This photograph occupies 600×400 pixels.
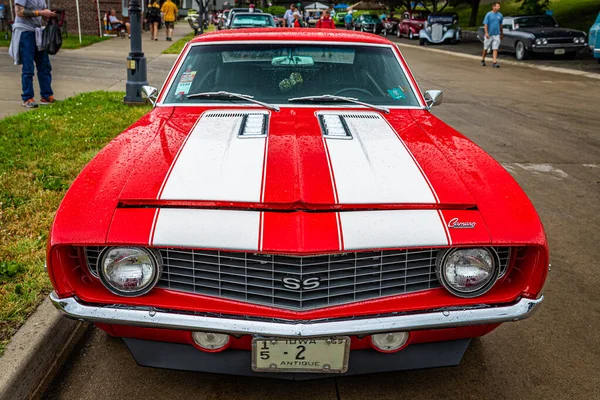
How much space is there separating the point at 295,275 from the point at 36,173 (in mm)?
3718

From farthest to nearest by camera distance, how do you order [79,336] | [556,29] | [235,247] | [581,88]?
1. [556,29]
2. [581,88]
3. [79,336]
4. [235,247]

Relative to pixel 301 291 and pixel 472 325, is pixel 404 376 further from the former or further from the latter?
pixel 301 291

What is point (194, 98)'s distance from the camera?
3.60 meters

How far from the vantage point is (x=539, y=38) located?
18406 mm

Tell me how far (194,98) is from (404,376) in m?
2.03

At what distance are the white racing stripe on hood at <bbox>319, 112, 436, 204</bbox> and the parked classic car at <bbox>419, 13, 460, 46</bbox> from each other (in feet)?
90.7

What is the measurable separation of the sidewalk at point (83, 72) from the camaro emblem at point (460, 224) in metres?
6.95

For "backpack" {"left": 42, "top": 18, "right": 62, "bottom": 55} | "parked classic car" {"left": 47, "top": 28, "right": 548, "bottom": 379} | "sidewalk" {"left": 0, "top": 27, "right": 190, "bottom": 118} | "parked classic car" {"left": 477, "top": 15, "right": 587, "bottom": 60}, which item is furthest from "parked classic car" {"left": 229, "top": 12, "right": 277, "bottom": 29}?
"parked classic car" {"left": 47, "top": 28, "right": 548, "bottom": 379}

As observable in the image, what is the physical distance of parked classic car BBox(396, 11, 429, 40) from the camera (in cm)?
3350

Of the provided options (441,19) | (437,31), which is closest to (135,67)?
(437,31)

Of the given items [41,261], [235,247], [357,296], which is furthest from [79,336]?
[357,296]

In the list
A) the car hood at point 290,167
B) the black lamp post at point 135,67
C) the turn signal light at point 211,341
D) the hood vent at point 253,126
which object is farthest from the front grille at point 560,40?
the turn signal light at point 211,341

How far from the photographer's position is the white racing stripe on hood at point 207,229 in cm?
213

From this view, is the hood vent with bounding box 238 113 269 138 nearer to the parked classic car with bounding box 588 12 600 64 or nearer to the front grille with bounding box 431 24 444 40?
the parked classic car with bounding box 588 12 600 64
